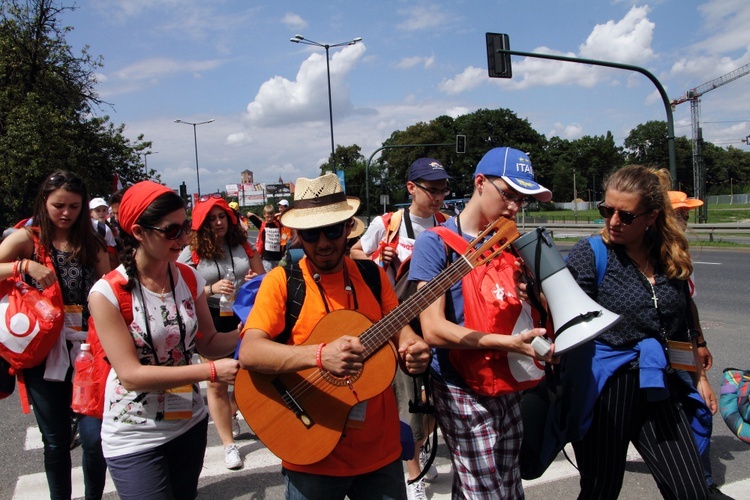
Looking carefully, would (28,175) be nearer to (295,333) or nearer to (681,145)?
(295,333)

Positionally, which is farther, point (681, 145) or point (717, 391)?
point (681, 145)

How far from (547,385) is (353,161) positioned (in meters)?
89.2

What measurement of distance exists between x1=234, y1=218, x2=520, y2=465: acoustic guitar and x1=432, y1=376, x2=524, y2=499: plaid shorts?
479 mm

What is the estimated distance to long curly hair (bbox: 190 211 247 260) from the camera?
15.4 ft

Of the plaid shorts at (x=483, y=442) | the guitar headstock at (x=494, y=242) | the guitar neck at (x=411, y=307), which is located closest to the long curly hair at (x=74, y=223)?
the guitar neck at (x=411, y=307)

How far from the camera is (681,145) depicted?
96500 mm

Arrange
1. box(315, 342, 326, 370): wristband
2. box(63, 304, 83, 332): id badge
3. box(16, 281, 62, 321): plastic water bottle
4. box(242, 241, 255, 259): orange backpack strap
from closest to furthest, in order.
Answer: box(315, 342, 326, 370): wristband < box(16, 281, 62, 321): plastic water bottle < box(63, 304, 83, 332): id badge < box(242, 241, 255, 259): orange backpack strap

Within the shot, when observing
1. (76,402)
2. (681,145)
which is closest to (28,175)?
(76,402)

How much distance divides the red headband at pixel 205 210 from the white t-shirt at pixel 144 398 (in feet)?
7.05

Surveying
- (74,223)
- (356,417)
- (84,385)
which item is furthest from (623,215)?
(74,223)

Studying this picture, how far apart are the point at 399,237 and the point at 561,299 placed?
2.47 metres

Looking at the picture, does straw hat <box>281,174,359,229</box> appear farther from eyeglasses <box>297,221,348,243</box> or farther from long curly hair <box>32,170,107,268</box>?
long curly hair <box>32,170,107,268</box>

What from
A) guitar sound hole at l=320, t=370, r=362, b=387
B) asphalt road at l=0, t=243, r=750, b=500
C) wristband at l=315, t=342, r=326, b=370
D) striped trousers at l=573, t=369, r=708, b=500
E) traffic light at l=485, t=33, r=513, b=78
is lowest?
asphalt road at l=0, t=243, r=750, b=500

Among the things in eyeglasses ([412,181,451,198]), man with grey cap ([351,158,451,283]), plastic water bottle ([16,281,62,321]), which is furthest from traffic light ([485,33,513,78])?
plastic water bottle ([16,281,62,321])
